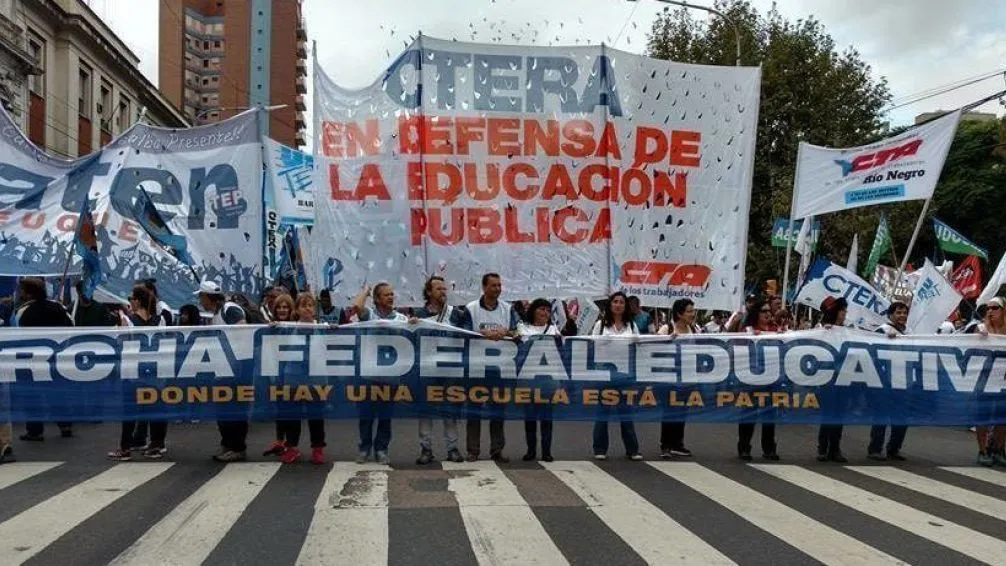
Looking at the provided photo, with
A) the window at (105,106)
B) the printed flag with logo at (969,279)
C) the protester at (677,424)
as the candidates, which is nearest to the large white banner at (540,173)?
the protester at (677,424)

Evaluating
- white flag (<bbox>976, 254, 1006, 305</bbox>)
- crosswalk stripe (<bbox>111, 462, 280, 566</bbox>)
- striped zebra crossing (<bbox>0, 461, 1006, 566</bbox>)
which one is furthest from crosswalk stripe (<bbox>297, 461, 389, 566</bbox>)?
white flag (<bbox>976, 254, 1006, 305</bbox>)

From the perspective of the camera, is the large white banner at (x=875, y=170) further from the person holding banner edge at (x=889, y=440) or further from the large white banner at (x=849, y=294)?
the person holding banner edge at (x=889, y=440)

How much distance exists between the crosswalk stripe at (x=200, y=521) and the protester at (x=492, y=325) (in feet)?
6.25

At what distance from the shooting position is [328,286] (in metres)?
9.07

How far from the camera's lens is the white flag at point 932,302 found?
1114 cm

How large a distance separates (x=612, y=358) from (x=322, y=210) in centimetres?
323

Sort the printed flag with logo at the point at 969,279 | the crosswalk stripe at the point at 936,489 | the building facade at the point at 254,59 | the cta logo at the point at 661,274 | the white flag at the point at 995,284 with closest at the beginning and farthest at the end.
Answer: the crosswalk stripe at the point at 936,489 < the cta logo at the point at 661,274 < the white flag at the point at 995,284 < the printed flag with logo at the point at 969,279 < the building facade at the point at 254,59

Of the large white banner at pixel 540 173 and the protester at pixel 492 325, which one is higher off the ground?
the large white banner at pixel 540 173

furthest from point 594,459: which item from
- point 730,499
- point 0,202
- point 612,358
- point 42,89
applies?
point 42,89

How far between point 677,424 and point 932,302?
14.2 ft

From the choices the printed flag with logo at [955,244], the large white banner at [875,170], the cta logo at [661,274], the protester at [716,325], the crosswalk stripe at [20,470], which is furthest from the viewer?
the printed flag with logo at [955,244]

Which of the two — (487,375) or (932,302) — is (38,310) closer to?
(487,375)

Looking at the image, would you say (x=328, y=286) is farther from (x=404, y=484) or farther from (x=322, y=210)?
(x=404, y=484)

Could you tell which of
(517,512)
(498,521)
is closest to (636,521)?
(517,512)
